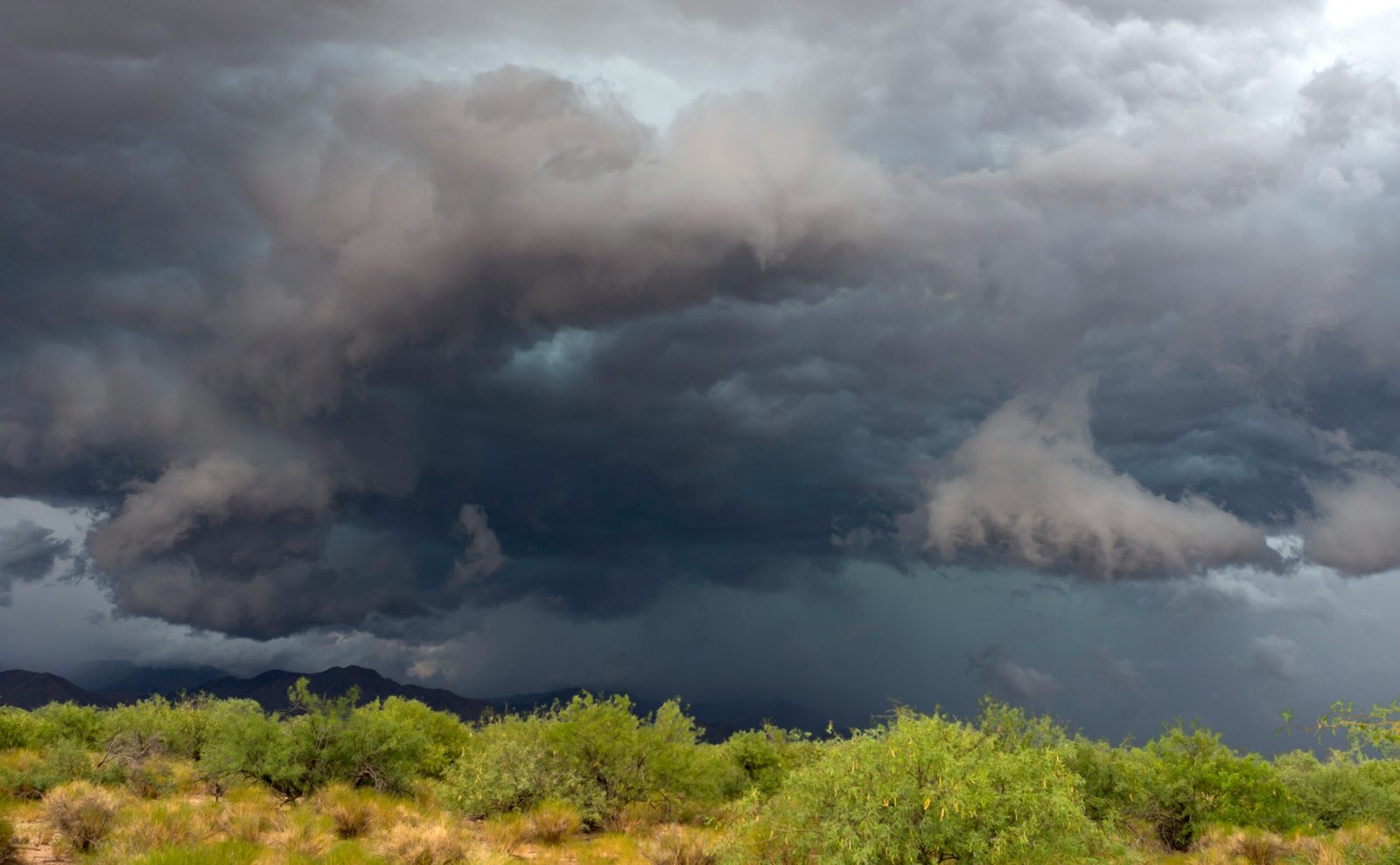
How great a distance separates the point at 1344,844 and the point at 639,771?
23.9 meters

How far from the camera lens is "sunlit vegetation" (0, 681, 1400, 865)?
1756 cm

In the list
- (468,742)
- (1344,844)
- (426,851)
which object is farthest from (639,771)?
(1344,844)

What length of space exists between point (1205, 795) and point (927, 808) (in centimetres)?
2425

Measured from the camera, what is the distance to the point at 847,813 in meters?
17.8

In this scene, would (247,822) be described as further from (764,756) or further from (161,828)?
(764,756)

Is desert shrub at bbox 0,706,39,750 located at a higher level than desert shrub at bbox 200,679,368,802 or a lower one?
lower

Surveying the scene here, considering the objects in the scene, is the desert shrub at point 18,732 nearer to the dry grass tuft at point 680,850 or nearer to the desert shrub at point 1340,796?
the dry grass tuft at point 680,850

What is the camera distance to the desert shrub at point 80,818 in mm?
20047

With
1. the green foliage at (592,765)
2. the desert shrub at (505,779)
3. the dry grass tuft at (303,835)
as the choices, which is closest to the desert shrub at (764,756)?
the green foliage at (592,765)

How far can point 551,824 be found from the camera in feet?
92.6

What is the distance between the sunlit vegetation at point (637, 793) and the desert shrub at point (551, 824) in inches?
3.0

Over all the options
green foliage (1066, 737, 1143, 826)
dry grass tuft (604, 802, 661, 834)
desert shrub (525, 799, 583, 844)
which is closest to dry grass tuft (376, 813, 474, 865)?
desert shrub (525, 799, 583, 844)

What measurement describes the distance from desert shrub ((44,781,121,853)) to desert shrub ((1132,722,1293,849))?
34187 mm

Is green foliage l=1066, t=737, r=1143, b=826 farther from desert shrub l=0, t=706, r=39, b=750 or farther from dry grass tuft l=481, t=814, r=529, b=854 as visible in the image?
desert shrub l=0, t=706, r=39, b=750
